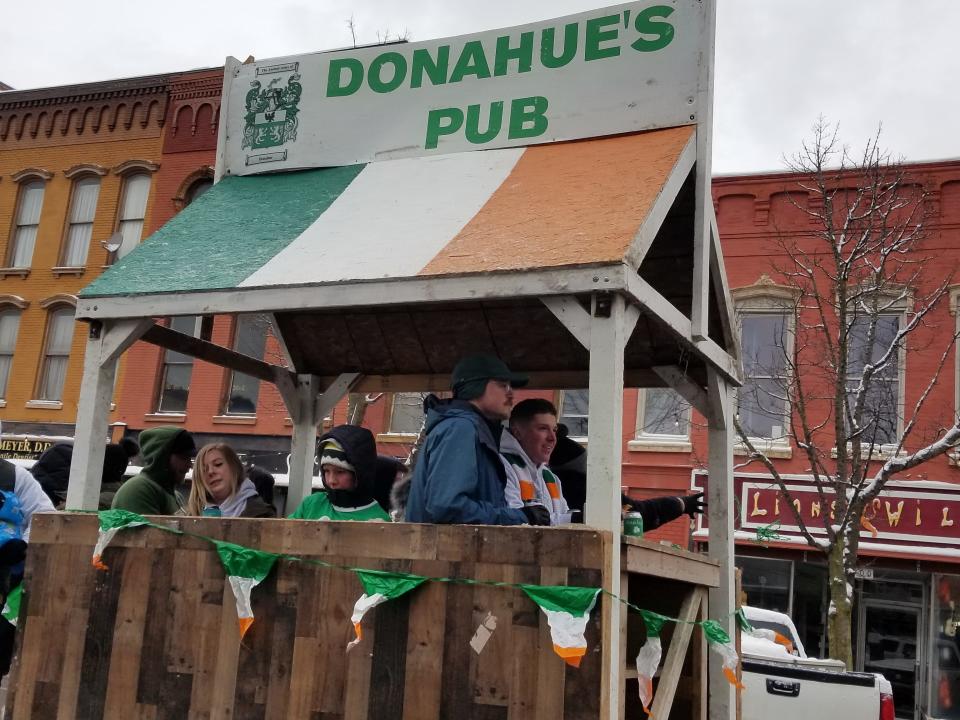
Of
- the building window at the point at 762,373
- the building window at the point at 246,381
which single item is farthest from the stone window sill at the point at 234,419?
the building window at the point at 762,373

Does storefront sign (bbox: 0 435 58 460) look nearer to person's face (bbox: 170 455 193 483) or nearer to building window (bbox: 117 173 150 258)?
building window (bbox: 117 173 150 258)

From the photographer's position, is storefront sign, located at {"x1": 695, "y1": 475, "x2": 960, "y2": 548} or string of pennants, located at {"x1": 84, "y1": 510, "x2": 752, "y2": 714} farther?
storefront sign, located at {"x1": 695, "y1": 475, "x2": 960, "y2": 548}

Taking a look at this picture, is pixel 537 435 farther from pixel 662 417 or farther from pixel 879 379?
pixel 662 417

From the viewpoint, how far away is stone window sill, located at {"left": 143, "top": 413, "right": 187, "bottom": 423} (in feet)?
67.9

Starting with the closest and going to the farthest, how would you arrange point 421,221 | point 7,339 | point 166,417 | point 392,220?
point 421,221, point 392,220, point 166,417, point 7,339

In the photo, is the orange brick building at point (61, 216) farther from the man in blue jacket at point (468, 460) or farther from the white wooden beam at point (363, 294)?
the man in blue jacket at point (468, 460)

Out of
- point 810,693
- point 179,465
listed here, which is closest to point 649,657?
point 179,465

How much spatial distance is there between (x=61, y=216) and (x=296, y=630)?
21.2 metres

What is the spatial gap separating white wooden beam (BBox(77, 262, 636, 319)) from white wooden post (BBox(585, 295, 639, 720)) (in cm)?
12

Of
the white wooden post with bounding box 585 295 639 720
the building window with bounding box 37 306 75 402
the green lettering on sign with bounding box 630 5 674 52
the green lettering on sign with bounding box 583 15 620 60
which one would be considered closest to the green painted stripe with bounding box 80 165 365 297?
the green lettering on sign with bounding box 583 15 620 60

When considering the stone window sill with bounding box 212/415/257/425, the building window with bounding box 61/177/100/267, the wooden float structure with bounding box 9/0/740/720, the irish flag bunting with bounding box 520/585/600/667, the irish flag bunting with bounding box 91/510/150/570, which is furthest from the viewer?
the building window with bounding box 61/177/100/267

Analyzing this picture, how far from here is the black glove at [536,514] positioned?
4070 mm

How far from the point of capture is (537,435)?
15.8ft

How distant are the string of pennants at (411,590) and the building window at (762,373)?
12.8 meters
